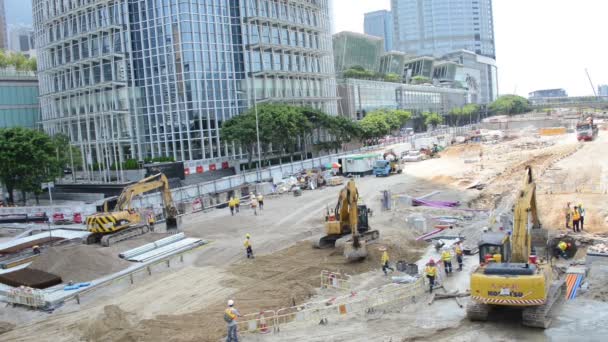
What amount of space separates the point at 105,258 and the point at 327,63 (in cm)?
6282

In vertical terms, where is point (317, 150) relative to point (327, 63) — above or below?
below

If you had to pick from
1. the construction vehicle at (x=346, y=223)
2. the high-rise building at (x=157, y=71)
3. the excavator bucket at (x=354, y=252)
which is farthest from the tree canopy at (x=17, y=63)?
the excavator bucket at (x=354, y=252)

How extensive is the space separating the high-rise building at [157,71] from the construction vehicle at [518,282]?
2001 inches

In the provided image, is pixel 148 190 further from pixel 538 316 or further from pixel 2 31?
pixel 2 31

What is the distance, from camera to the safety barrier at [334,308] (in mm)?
16781

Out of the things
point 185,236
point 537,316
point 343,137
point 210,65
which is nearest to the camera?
point 537,316

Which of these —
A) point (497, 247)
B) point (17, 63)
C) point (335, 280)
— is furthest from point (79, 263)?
point (17, 63)

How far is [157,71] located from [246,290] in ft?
163

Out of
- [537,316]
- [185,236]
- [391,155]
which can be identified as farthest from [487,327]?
[391,155]

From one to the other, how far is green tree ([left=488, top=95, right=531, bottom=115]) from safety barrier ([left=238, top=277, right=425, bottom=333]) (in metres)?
177

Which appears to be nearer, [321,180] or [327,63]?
[321,180]

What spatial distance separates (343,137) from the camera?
242 feet

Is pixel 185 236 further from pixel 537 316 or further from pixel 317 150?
pixel 317 150

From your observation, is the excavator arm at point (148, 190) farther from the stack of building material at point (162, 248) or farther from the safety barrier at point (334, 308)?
the safety barrier at point (334, 308)
